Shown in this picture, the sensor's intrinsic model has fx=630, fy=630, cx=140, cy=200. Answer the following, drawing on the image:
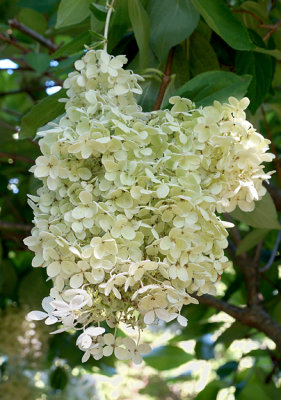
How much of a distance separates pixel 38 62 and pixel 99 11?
40cm

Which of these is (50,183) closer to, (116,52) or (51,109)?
(51,109)

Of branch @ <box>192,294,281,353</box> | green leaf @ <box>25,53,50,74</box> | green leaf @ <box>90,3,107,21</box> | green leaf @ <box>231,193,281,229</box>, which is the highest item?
green leaf @ <box>90,3,107,21</box>

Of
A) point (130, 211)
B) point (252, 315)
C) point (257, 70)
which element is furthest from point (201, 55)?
point (252, 315)

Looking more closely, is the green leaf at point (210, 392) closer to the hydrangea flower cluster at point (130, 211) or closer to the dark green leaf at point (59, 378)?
the dark green leaf at point (59, 378)

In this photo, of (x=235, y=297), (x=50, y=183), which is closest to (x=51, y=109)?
(x=50, y=183)

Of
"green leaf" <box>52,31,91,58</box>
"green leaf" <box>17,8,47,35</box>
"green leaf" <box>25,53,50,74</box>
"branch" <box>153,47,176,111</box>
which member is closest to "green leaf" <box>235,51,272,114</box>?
"branch" <box>153,47,176,111</box>

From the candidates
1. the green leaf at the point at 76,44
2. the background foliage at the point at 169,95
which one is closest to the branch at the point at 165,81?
the background foliage at the point at 169,95

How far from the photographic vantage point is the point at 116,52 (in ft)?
2.85

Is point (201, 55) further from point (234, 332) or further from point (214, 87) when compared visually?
point (234, 332)

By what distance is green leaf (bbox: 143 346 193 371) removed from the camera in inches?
59.8

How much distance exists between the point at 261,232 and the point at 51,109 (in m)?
0.51

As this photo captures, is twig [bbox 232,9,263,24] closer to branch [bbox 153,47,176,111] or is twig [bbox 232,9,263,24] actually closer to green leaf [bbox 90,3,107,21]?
branch [bbox 153,47,176,111]

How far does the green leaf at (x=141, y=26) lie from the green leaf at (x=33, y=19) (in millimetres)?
621

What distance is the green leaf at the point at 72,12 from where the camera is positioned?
80cm
